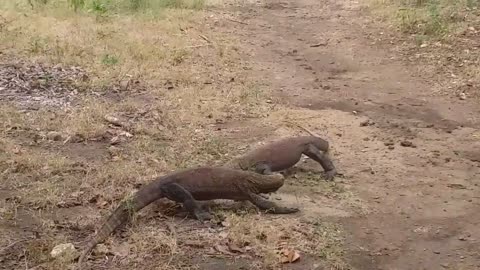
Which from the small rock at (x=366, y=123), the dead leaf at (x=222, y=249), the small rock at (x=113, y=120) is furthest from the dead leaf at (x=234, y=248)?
the small rock at (x=366, y=123)

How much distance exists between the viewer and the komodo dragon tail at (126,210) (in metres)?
3.57

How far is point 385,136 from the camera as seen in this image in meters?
5.40

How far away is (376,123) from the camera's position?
18.8ft

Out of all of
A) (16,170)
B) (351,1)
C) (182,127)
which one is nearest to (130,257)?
(16,170)

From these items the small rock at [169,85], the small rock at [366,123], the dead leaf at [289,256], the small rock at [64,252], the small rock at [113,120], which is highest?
the dead leaf at [289,256]

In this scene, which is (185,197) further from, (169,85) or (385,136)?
(169,85)

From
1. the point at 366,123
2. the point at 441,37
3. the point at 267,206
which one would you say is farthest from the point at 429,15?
the point at 267,206

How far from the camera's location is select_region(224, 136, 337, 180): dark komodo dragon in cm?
443

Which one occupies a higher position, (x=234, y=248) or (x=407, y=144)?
(x=234, y=248)

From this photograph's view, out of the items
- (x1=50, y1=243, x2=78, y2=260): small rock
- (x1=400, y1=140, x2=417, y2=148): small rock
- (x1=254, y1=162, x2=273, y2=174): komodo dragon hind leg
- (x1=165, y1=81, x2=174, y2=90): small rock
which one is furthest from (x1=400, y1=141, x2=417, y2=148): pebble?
(x1=50, y1=243, x2=78, y2=260): small rock

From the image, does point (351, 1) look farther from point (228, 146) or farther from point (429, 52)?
point (228, 146)

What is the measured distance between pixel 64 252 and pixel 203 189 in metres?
0.85

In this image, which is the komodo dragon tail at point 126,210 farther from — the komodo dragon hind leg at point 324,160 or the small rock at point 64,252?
the komodo dragon hind leg at point 324,160

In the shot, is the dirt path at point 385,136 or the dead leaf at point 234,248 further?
the dirt path at point 385,136
